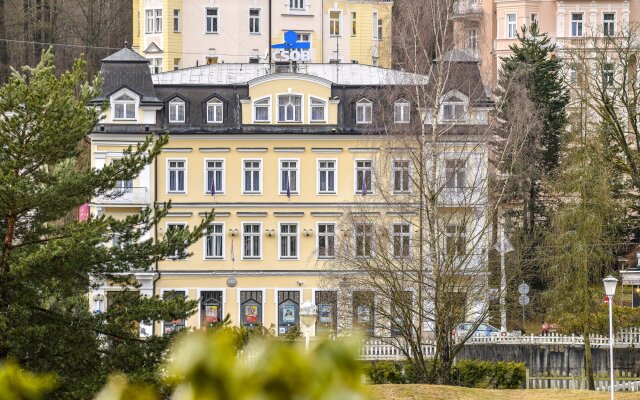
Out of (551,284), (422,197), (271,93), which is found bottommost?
(551,284)

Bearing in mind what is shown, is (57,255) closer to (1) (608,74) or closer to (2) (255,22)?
(1) (608,74)

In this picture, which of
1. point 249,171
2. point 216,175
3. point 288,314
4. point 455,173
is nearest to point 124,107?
point 216,175

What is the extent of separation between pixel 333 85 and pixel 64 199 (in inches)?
960

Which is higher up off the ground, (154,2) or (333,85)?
(154,2)

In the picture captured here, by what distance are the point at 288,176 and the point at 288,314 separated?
4736 mm

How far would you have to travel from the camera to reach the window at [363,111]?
47.6 m

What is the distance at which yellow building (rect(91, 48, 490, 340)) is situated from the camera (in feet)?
155

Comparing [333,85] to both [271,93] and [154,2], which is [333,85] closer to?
[271,93]

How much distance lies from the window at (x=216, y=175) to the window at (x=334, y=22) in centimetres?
2832

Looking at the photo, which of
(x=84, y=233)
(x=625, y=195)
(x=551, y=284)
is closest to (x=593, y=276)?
(x=551, y=284)

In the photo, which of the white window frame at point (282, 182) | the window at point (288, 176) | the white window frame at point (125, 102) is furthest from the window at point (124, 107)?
the window at point (288, 176)

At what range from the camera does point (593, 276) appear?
43188 mm

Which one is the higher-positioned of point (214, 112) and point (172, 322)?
point (214, 112)

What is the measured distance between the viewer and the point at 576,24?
7919cm
